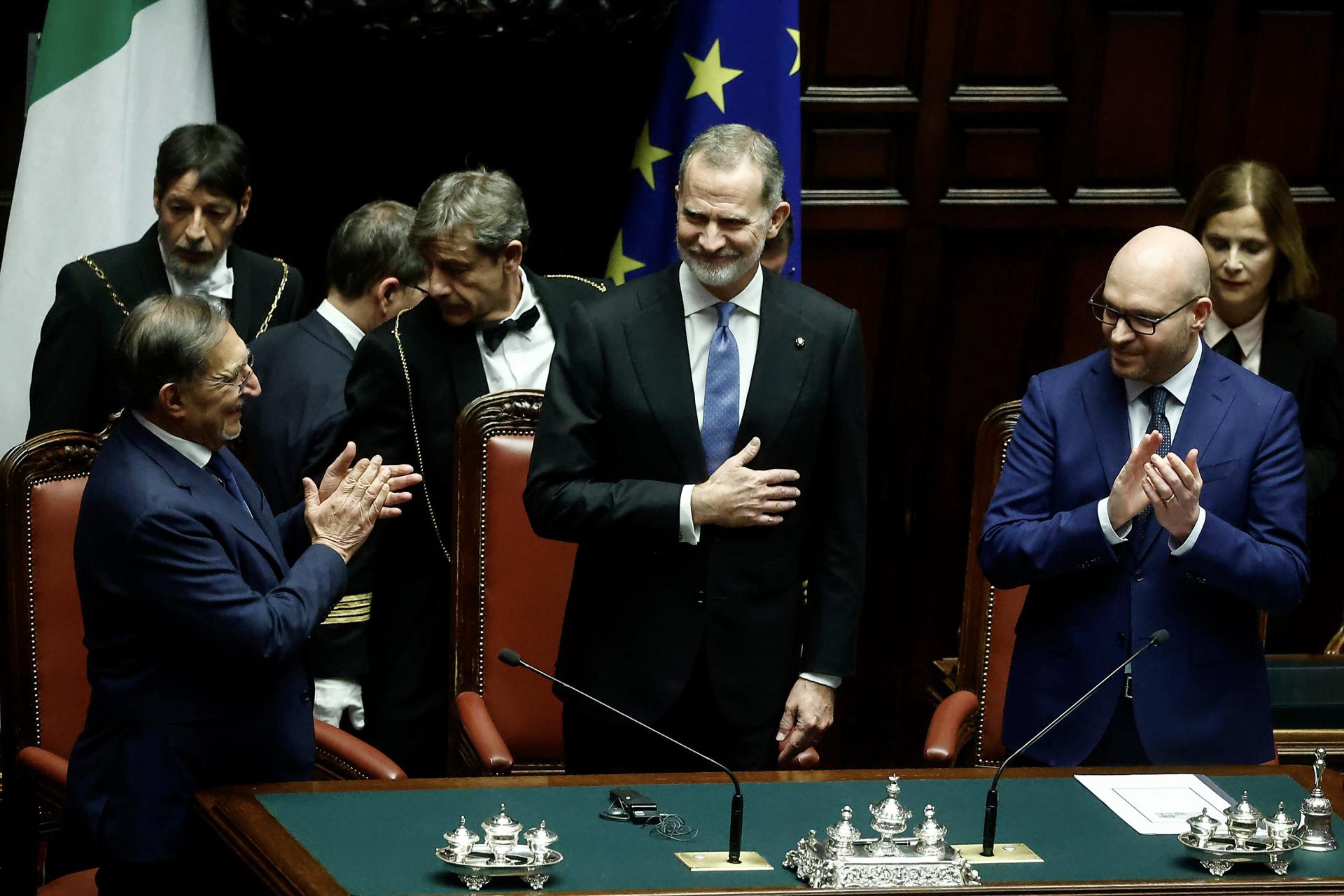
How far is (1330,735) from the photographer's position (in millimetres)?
3855

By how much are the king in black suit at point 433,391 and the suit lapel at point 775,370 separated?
595 millimetres

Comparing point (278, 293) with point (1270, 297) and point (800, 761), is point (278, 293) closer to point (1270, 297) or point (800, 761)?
point (800, 761)

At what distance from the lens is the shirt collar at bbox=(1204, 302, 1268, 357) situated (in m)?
4.34

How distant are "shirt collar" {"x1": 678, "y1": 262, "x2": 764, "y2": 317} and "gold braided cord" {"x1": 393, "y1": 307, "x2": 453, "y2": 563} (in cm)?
70

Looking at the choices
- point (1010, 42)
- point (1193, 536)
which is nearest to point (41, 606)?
point (1193, 536)

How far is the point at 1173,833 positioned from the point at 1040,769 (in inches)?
13.6

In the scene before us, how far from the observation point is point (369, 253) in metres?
3.98

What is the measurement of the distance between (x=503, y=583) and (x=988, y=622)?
3.25 ft

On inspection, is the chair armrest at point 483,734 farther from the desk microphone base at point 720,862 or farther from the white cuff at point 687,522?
the desk microphone base at point 720,862

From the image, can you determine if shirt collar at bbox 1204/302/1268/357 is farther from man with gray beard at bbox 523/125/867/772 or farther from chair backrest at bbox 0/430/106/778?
chair backrest at bbox 0/430/106/778

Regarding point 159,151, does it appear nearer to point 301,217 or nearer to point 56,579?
point 301,217

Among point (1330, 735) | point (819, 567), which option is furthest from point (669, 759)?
point (1330, 735)

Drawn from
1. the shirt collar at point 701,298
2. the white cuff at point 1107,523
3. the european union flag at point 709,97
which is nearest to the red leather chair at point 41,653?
the shirt collar at point 701,298

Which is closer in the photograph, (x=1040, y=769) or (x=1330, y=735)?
(x=1040, y=769)
